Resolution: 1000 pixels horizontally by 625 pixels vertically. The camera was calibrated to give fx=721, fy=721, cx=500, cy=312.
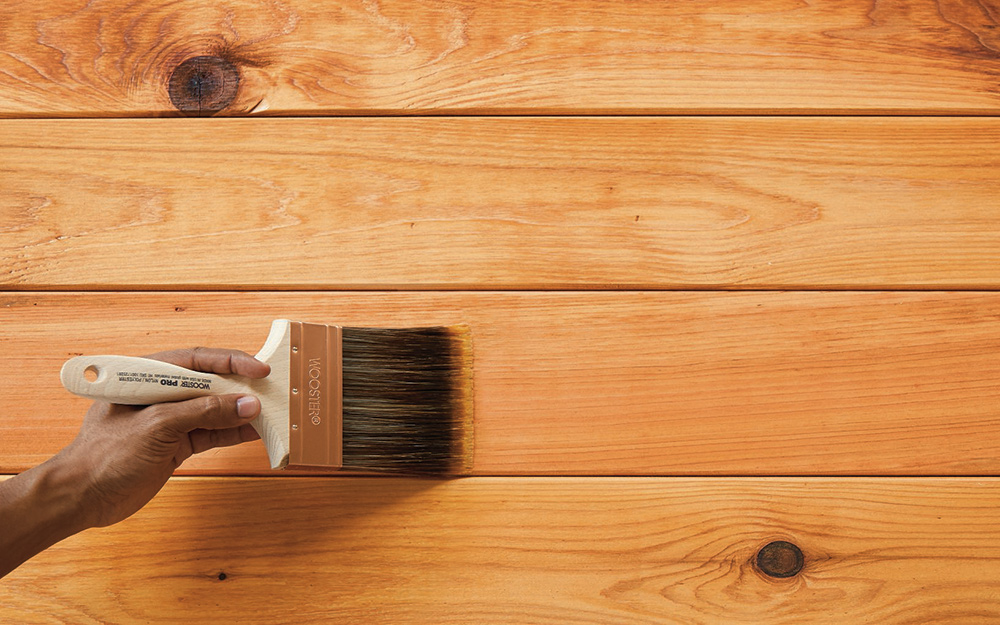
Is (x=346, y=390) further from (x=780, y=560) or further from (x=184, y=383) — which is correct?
(x=780, y=560)

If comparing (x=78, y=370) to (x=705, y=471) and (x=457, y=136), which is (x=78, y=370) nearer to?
(x=457, y=136)

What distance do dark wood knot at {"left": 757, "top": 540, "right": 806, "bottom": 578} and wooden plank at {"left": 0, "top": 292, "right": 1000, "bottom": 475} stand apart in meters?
0.07

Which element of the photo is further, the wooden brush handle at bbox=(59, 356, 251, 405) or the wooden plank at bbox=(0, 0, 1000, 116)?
the wooden plank at bbox=(0, 0, 1000, 116)

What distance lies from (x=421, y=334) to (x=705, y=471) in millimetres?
295

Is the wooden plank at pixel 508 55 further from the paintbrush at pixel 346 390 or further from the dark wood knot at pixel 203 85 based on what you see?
the paintbrush at pixel 346 390

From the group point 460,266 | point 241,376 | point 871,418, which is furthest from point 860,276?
point 241,376

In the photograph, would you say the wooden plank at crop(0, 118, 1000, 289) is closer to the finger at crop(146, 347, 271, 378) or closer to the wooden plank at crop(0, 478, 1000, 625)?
the finger at crop(146, 347, 271, 378)

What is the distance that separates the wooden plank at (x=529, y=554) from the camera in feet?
2.15

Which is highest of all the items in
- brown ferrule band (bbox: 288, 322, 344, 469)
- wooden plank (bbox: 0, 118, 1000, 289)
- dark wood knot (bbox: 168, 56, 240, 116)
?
dark wood knot (bbox: 168, 56, 240, 116)

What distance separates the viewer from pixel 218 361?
23.9 inches

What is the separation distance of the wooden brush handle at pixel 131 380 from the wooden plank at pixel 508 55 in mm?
291

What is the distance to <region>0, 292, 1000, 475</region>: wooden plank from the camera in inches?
26.7

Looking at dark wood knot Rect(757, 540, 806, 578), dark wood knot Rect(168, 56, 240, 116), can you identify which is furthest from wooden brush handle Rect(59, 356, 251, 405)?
dark wood knot Rect(757, 540, 806, 578)

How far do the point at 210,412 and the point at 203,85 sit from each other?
0.34 meters
